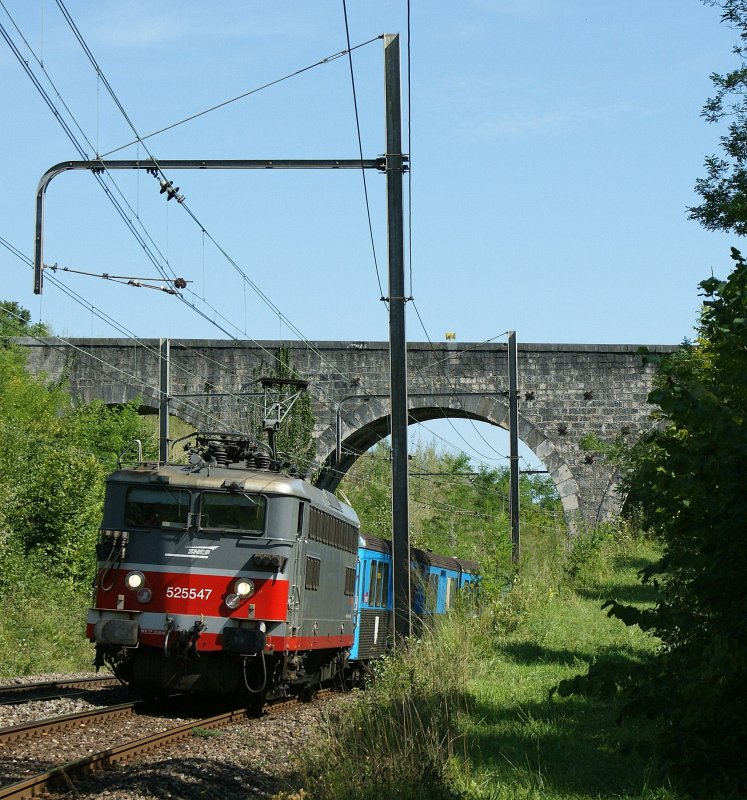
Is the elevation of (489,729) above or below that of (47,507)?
below

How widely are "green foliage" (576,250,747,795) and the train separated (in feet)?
22.8

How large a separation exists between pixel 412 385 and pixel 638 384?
694 cm

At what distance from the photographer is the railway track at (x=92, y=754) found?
25.6 feet

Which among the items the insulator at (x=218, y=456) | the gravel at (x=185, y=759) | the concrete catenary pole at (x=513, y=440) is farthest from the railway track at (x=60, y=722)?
the concrete catenary pole at (x=513, y=440)

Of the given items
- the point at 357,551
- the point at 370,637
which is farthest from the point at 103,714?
the point at 370,637

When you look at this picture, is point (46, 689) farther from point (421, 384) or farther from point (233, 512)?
point (421, 384)

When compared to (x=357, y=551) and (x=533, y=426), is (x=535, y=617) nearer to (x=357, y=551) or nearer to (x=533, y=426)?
(x=357, y=551)

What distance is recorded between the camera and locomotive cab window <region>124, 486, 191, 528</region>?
1261 centimetres

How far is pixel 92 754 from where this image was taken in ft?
29.4

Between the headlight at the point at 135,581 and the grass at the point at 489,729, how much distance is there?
2709 mm

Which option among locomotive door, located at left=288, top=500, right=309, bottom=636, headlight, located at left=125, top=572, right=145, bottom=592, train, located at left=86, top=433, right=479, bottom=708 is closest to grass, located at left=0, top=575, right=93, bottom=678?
train, located at left=86, top=433, right=479, bottom=708

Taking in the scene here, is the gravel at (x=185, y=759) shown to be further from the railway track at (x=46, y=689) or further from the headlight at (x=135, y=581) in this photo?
the headlight at (x=135, y=581)

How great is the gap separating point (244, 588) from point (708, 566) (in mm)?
7730

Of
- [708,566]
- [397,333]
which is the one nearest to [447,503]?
[397,333]
